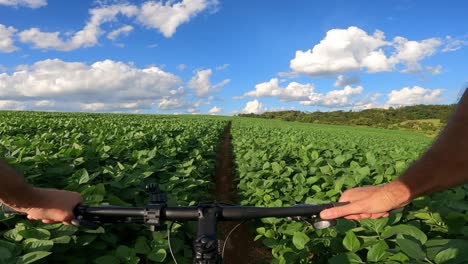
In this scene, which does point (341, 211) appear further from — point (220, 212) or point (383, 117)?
point (383, 117)

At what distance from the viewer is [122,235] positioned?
2666 millimetres

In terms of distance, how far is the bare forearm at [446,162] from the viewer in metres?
1.30

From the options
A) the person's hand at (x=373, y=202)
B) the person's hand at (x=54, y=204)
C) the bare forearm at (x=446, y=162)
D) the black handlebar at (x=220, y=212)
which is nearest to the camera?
the bare forearm at (x=446, y=162)

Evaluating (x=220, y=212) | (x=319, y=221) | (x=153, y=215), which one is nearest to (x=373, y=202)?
(x=319, y=221)

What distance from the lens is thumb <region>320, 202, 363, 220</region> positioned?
1556mm

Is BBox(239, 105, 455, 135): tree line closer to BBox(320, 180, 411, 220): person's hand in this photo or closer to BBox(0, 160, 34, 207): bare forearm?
BBox(320, 180, 411, 220): person's hand

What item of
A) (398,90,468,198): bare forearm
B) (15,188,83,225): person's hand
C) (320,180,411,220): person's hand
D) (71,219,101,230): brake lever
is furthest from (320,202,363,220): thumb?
(15,188,83,225): person's hand

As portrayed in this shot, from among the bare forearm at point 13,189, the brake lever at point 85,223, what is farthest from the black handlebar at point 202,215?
the bare forearm at point 13,189

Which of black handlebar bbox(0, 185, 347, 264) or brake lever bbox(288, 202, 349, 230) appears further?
brake lever bbox(288, 202, 349, 230)

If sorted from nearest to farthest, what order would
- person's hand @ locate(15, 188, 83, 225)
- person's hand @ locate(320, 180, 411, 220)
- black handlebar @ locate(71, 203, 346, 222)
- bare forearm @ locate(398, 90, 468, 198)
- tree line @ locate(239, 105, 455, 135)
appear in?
bare forearm @ locate(398, 90, 468, 198) < black handlebar @ locate(71, 203, 346, 222) < person's hand @ locate(320, 180, 411, 220) < person's hand @ locate(15, 188, 83, 225) < tree line @ locate(239, 105, 455, 135)

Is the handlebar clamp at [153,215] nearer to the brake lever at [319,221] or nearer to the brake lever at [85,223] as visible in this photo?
the brake lever at [85,223]

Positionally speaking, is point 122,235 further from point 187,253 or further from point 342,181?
point 342,181

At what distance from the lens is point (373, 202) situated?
1.63 m

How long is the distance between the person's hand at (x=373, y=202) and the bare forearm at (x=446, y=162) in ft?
0.18
